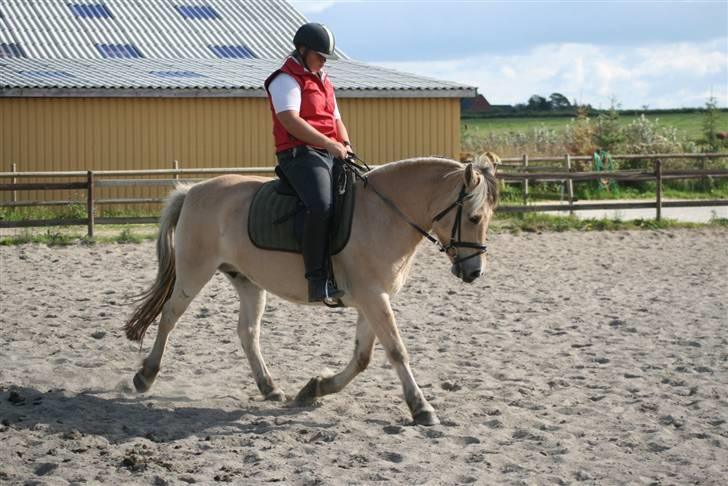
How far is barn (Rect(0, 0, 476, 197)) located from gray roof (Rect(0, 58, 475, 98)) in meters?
0.02

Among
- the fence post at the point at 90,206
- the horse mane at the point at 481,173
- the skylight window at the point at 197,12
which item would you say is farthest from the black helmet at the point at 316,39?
the skylight window at the point at 197,12

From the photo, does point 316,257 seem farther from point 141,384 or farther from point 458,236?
point 141,384

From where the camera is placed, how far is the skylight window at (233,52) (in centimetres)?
2650

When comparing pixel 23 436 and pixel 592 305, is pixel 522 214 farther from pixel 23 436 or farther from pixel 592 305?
pixel 23 436

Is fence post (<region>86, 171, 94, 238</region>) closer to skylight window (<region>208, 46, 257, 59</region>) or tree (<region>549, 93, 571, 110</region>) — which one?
skylight window (<region>208, 46, 257, 59</region>)

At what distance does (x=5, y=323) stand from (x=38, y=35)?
17.6 m

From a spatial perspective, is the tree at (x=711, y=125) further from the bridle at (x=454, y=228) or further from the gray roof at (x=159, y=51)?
the bridle at (x=454, y=228)

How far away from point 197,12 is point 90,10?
2.80m

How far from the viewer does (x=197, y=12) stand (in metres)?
28.4

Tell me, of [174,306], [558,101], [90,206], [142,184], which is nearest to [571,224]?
[142,184]

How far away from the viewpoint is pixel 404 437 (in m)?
6.05

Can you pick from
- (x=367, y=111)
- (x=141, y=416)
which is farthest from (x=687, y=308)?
(x=367, y=111)

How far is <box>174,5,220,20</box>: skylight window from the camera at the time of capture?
1109 inches

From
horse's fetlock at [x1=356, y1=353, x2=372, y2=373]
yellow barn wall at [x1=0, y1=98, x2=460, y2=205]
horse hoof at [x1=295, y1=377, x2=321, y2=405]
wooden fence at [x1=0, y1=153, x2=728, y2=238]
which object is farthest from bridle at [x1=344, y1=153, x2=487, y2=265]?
yellow barn wall at [x1=0, y1=98, x2=460, y2=205]
